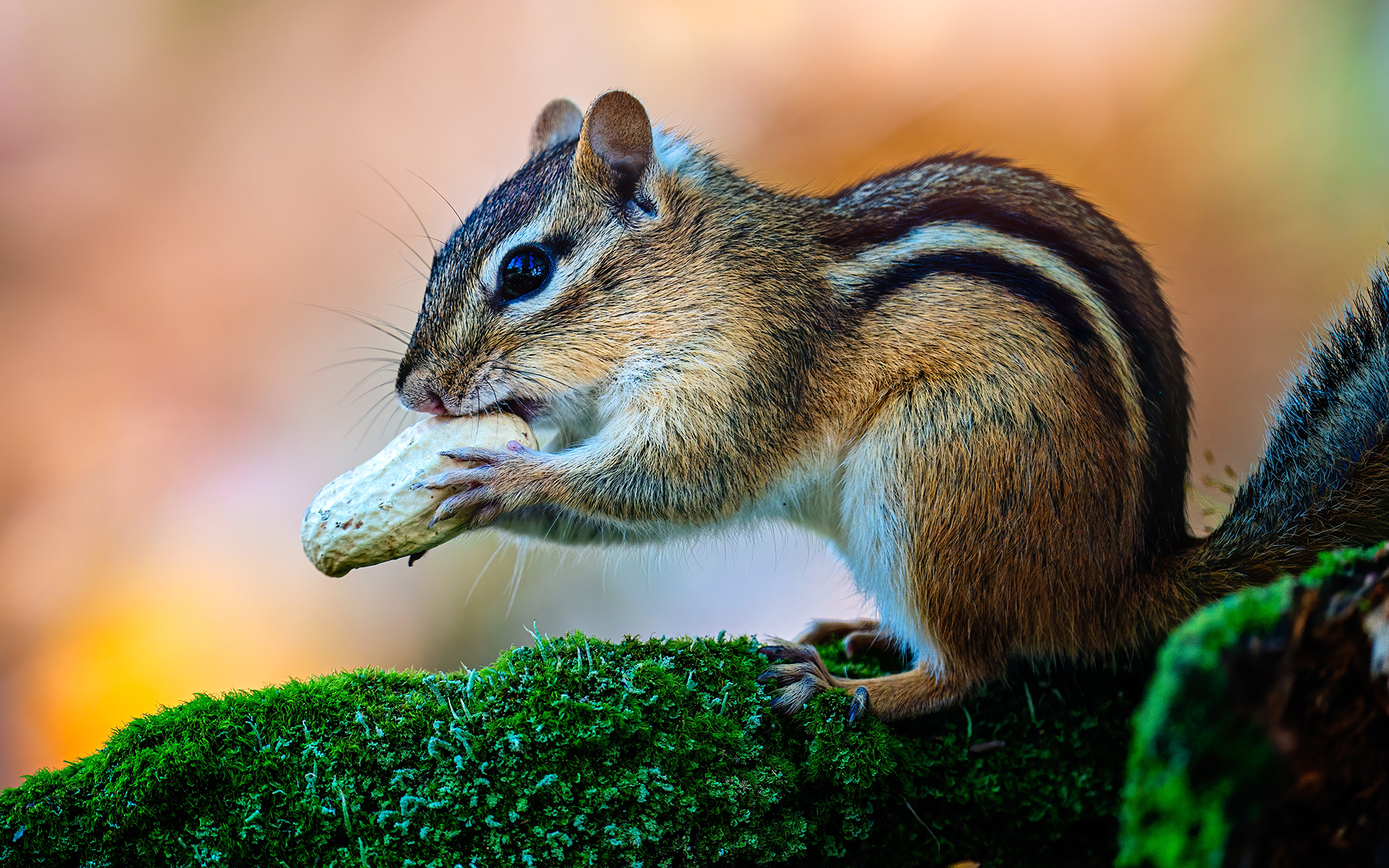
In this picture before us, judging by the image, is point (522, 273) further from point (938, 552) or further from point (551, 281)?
point (938, 552)

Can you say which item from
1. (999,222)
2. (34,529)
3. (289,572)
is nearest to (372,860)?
(999,222)

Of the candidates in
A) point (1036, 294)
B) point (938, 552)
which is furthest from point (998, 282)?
point (938, 552)

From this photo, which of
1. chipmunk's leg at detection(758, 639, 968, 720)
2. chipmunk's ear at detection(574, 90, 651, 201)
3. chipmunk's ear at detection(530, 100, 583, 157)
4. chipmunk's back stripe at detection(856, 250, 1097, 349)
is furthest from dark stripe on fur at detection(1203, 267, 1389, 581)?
chipmunk's ear at detection(530, 100, 583, 157)

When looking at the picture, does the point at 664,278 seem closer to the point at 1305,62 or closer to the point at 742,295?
the point at 742,295

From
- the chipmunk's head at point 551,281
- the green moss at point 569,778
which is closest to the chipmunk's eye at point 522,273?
the chipmunk's head at point 551,281

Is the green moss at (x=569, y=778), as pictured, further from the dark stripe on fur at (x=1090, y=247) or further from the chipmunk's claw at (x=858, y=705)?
the dark stripe on fur at (x=1090, y=247)

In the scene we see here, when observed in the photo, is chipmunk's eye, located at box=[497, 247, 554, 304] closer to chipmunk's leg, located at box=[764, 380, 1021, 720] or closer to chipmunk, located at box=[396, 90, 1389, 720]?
chipmunk, located at box=[396, 90, 1389, 720]

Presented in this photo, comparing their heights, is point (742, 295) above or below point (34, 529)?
below
